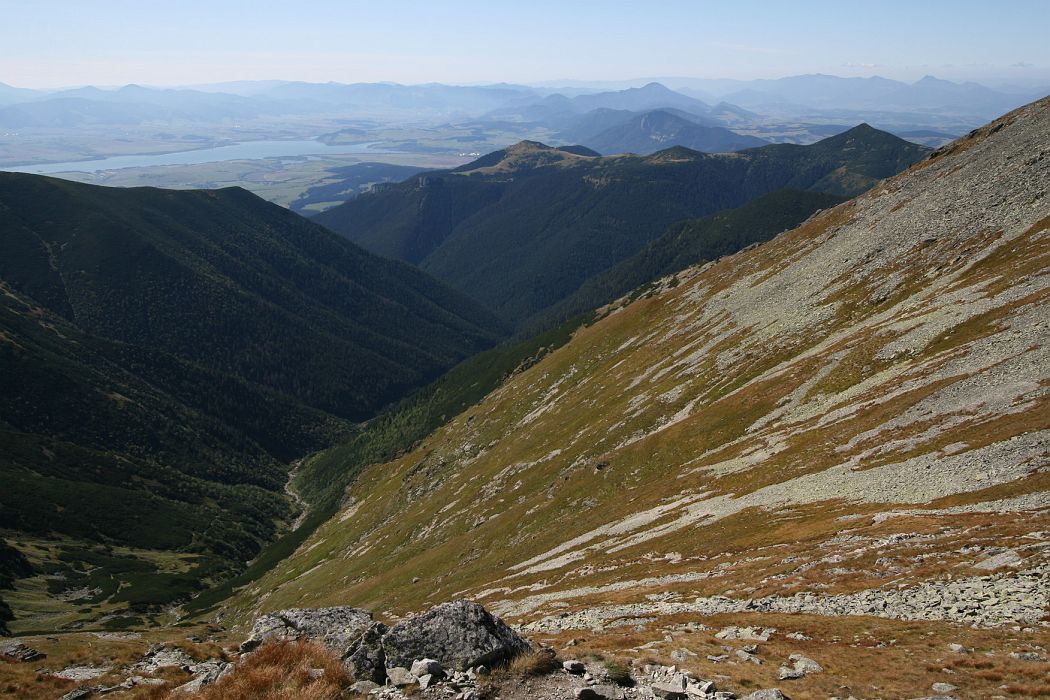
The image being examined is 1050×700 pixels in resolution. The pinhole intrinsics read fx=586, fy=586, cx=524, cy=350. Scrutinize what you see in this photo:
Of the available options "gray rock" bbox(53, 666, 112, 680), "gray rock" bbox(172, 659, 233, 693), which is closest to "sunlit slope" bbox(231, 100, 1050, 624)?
"gray rock" bbox(172, 659, 233, 693)

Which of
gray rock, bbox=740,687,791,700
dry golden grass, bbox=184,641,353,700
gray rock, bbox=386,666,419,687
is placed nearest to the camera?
gray rock, bbox=740,687,791,700

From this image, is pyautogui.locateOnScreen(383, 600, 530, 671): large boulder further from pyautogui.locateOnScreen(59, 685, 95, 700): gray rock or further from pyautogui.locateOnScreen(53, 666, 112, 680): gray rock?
pyautogui.locateOnScreen(53, 666, 112, 680): gray rock

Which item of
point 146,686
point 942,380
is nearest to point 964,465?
point 942,380

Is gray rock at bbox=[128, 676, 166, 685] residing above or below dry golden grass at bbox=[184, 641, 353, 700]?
below

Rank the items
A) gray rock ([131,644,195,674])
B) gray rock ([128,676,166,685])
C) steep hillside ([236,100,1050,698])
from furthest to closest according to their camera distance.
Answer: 1. gray rock ([131,644,195,674])
2. steep hillside ([236,100,1050,698])
3. gray rock ([128,676,166,685])

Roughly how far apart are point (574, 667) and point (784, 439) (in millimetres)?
48032

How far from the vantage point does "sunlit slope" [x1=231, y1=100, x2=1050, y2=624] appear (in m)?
40.0

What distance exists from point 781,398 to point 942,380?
19.3 m

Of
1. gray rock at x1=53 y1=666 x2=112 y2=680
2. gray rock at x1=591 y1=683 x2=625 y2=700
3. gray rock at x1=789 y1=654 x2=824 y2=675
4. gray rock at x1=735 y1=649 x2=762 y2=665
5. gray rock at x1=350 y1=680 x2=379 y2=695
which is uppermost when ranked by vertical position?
gray rock at x1=591 y1=683 x2=625 y2=700

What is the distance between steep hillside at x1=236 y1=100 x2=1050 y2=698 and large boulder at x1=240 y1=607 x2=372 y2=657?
10579mm

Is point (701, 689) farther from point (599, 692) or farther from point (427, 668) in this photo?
point (427, 668)

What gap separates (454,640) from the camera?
23.0 metres

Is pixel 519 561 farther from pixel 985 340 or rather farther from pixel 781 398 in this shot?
pixel 985 340

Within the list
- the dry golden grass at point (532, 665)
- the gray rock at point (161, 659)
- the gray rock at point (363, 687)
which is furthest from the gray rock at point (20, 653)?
the dry golden grass at point (532, 665)
